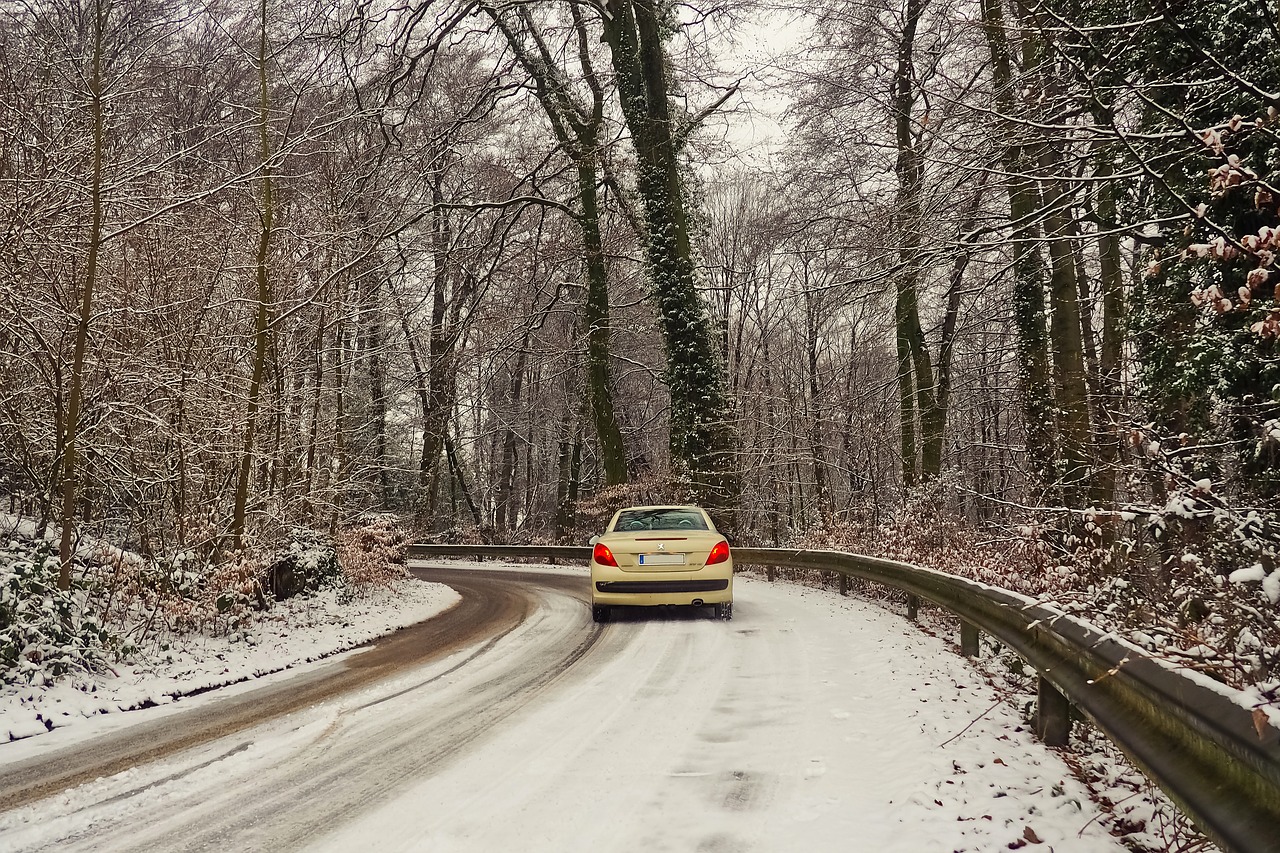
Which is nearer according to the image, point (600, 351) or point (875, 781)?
point (875, 781)

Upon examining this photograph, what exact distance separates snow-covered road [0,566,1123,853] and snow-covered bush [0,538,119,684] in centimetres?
253

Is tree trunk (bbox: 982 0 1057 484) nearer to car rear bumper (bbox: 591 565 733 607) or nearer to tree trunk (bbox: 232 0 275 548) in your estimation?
car rear bumper (bbox: 591 565 733 607)

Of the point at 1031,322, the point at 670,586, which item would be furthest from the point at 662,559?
the point at 1031,322

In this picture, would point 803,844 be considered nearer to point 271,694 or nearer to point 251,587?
point 271,694

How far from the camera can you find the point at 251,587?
9547 millimetres

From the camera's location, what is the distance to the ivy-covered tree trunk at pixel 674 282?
19781mm

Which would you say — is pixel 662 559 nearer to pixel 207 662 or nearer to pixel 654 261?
pixel 207 662

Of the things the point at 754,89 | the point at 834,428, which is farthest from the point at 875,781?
the point at 834,428

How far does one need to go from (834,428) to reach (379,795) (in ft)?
69.8

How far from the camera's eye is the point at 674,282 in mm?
19984

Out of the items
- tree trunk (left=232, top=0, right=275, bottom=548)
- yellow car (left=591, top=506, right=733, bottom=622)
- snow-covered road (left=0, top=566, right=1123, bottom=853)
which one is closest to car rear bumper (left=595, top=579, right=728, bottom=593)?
yellow car (left=591, top=506, right=733, bottom=622)

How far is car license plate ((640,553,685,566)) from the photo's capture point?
10734 mm

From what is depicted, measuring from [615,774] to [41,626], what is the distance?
5586mm

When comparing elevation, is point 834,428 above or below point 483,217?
below
